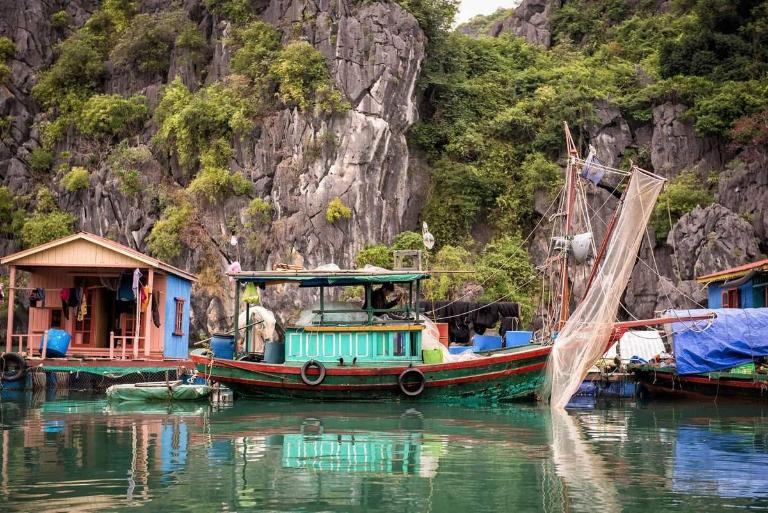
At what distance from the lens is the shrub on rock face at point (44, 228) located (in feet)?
131

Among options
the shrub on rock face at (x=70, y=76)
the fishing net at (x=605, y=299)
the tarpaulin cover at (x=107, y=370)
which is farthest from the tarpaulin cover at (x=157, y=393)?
the shrub on rock face at (x=70, y=76)

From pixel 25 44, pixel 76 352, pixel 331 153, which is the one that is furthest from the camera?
pixel 25 44

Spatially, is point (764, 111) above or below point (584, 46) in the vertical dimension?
below

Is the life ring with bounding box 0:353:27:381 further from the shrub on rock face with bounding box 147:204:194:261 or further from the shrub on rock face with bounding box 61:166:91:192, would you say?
the shrub on rock face with bounding box 61:166:91:192

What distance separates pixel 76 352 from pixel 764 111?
88.5ft

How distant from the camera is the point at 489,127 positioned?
135 ft

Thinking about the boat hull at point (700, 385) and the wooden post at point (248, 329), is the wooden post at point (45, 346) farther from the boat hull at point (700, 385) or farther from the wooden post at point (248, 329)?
the boat hull at point (700, 385)

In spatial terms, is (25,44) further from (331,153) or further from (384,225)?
(384,225)

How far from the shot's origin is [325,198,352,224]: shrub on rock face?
1420 inches


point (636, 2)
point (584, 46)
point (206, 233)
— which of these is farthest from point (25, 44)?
point (636, 2)

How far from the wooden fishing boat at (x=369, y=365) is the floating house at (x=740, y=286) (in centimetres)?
881

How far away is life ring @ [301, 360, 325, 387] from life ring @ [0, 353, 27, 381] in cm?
840

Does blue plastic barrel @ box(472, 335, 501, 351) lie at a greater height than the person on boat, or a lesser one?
lesser

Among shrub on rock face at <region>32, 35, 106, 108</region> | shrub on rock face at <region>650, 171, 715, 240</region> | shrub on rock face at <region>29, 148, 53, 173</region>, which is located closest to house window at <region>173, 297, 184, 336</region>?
shrub on rock face at <region>29, 148, 53, 173</region>
